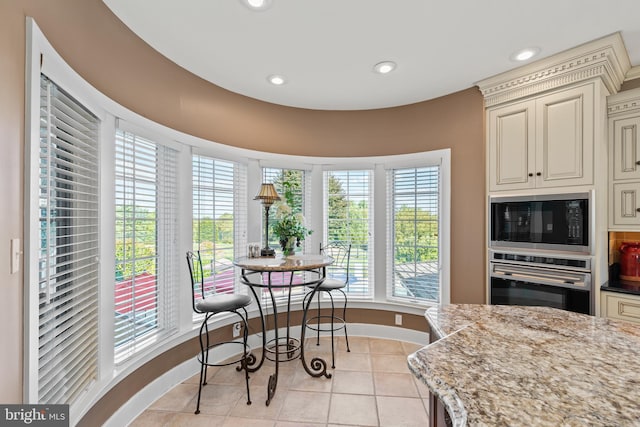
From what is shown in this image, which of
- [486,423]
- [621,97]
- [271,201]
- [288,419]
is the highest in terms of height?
[621,97]

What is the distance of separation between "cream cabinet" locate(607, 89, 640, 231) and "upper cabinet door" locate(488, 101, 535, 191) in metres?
0.59

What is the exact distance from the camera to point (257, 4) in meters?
1.74

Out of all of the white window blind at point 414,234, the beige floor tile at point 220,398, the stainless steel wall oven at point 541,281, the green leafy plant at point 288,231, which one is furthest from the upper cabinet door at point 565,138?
the beige floor tile at point 220,398

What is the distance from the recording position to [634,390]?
761mm

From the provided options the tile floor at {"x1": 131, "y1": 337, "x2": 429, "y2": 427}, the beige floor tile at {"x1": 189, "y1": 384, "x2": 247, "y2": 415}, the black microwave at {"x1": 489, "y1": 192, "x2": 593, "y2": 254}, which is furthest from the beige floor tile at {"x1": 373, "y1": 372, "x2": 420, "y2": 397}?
the black microwave at {"x1": 489, "y1": 192, "x2": 593, "y2": 254}

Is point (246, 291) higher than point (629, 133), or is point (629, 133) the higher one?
point (629, 133)

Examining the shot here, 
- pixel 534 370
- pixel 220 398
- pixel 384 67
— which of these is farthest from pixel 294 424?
pixel 384 67

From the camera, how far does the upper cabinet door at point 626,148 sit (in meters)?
2.27

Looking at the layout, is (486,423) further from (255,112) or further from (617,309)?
(255,112)

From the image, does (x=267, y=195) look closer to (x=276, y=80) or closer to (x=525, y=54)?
→ (x=276, y=80)

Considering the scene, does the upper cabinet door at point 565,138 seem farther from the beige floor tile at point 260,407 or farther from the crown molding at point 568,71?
the beige floor tile at point 260,407

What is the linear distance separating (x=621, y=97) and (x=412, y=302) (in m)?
2.60

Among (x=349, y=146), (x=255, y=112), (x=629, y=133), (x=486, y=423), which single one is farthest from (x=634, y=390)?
(x=255, y=112)

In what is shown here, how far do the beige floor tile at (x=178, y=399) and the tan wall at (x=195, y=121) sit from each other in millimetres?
1278
